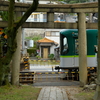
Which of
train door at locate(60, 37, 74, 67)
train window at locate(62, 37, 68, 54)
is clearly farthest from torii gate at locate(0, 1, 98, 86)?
train window at locate(62, 37, 68, 54)

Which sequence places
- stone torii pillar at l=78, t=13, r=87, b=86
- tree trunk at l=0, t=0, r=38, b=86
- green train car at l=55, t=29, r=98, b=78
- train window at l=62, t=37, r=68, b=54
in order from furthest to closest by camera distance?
train window at l=62, t=37, r=68, b=54, green train car at l=55, t=29, r=98, b=78, stone torii pillar at l=78, t=13, r=87, b=86, tree trunk at l=0, t=0, r=38, b=86

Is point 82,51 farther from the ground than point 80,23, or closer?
closer

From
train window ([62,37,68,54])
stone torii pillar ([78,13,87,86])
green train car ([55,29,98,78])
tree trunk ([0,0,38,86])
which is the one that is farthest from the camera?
train window ([62,37,68,54])

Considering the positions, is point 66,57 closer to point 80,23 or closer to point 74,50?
point 74,50

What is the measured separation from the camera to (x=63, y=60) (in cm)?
1184

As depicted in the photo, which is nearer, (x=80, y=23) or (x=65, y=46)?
(x=80, y=23)

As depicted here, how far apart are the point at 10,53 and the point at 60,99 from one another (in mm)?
3447

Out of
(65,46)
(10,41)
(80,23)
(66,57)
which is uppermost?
(80,23)

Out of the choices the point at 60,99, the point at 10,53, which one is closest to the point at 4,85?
the point at 10,53

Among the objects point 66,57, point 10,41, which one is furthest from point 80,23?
point 10,41

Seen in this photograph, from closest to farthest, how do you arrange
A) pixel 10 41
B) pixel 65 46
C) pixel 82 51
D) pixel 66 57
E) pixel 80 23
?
pixel 10 41
pixel 82 51
pixel 80 23
pixel 66 57
pixel 65 46

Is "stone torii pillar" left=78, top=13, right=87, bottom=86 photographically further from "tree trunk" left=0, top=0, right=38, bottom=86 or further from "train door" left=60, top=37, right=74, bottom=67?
"tree trunk" left=0, top=0, right=38, bottom=86

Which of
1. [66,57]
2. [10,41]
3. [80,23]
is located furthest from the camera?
[66,57]

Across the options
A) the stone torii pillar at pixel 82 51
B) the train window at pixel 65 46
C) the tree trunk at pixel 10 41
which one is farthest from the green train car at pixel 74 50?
the tree trunk at pixel 10 41
